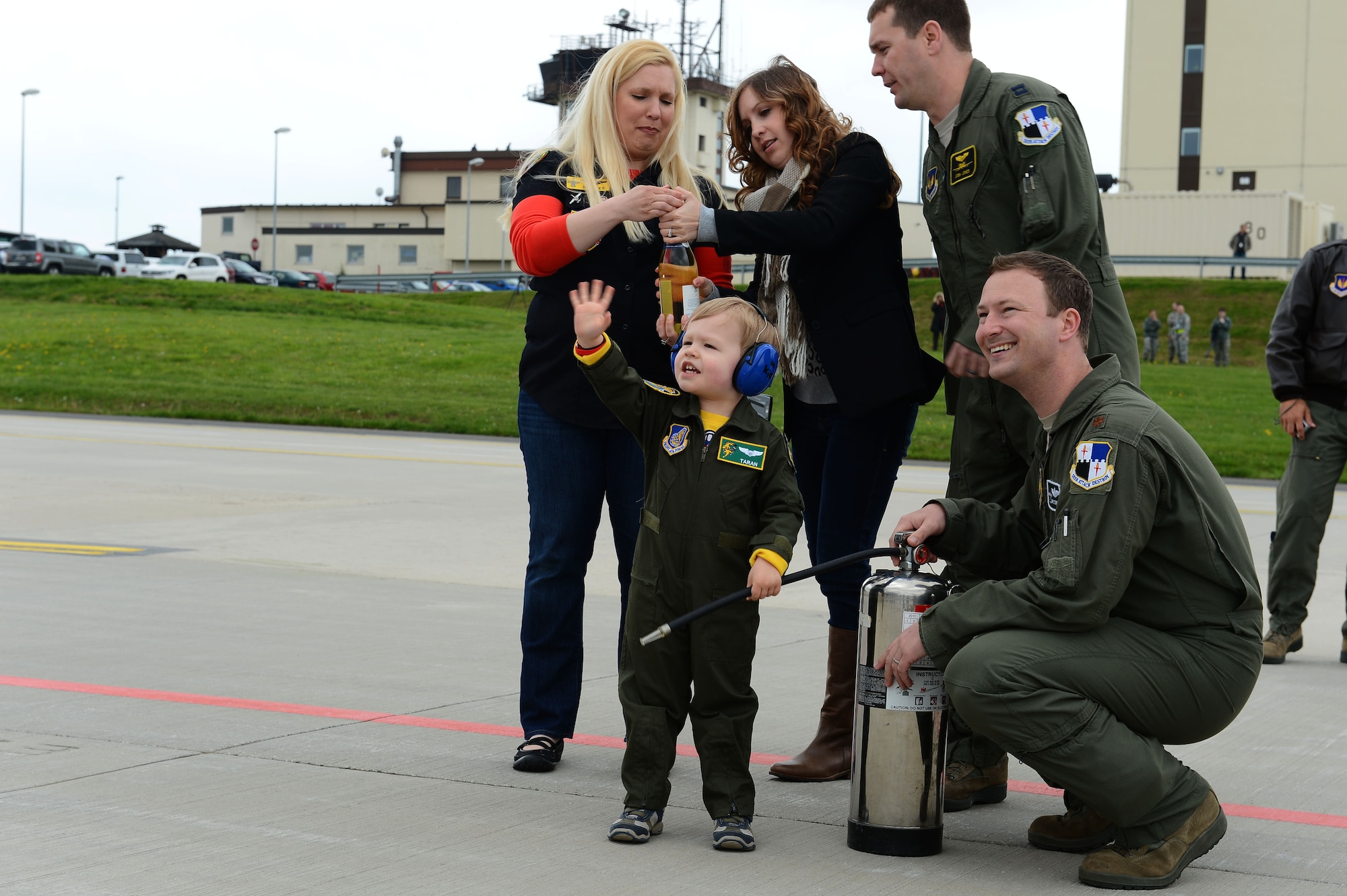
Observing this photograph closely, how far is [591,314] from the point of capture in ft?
12.4

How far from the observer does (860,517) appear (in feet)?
14.5

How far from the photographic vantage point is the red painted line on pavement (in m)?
4.63

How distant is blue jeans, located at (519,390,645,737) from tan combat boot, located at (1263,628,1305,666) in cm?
328

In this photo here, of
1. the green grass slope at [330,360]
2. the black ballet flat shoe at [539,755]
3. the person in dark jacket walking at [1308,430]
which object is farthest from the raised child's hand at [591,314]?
the green grass slope at [330,360]

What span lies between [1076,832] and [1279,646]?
3.11 meters

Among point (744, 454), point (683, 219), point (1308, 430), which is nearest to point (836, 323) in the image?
point (683, 219)

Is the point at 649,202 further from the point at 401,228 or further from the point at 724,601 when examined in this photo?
the point at 401,228

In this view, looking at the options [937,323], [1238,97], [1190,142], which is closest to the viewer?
[937,323]

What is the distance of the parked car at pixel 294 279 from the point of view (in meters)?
61.7

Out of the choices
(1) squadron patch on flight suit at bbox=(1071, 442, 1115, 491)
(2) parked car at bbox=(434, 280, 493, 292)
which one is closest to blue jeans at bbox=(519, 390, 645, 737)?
(1) squadron patch on flight suit at bbox=(1071, 442, 1115, 491)

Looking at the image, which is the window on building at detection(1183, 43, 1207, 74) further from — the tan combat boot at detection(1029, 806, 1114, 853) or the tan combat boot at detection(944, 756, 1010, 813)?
the tan combat boot at detection(1029, 806, 1114, 853)

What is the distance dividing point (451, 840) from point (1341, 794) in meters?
2.55

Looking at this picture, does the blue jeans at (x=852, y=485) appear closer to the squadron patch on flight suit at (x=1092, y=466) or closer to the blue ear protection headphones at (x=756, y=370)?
the blue ear protection headphones at (x=756, y=370)

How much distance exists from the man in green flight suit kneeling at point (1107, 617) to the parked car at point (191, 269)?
5546 cm
